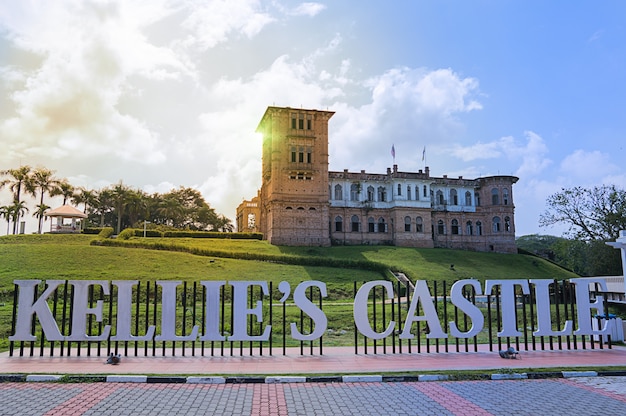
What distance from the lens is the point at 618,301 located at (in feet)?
76.3

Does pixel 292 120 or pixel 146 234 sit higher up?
pixel 292 120

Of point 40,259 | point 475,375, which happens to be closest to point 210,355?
point 475,375

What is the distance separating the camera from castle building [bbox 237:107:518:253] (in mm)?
53281

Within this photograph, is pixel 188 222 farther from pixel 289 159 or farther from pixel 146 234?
pixel 289 159

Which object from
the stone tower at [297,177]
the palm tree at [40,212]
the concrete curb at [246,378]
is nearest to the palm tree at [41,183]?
the palm tree at [40,212]

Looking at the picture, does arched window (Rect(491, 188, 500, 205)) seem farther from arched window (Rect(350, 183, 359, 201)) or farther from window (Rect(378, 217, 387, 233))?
arched window (Rect(350, 183, 359, 201))

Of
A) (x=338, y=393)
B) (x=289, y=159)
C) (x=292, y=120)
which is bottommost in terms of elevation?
(x=338, y=393)

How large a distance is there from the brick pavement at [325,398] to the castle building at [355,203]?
42424 millimetres

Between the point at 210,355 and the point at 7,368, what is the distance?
4542 mm

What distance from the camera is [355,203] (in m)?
59.7

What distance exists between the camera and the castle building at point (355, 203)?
175ft

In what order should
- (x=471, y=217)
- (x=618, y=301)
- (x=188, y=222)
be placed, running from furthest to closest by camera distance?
(x=188, y=222) < (x=471, y=217) < (x=618, y=301)

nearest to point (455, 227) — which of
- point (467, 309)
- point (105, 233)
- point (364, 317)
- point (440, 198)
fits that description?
point (440, 198)

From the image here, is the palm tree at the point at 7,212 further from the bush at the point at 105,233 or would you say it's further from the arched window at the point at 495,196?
the arched window at the point at 495,196
